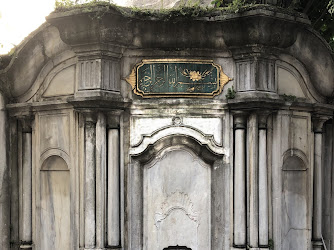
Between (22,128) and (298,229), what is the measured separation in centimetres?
555

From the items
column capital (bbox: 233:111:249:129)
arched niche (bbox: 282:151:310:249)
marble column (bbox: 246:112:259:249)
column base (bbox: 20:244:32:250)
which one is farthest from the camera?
column base (bbox: 20:244:32:250)

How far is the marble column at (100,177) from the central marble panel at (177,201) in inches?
28.5

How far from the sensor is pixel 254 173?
25.1ft

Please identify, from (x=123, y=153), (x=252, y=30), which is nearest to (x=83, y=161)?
(x=123, y=153)

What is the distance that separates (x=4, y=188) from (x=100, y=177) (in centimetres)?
229

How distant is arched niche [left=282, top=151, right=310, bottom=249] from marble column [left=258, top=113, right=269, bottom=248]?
0.65 m

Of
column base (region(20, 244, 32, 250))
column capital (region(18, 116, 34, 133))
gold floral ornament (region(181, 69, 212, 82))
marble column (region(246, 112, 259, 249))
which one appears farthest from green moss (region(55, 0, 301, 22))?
column base (region(20, 244, 32, 250))

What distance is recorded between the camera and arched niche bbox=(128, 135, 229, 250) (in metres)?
7.77

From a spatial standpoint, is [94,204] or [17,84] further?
[17,84]

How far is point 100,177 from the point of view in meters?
7.54

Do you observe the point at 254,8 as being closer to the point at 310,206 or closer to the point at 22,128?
the point at 310,206

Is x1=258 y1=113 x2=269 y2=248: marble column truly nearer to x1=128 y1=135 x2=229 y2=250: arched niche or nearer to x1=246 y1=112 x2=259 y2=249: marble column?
x1=246 y1=112 x2=259 y2=249: marble column

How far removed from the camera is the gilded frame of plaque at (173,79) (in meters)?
7.80

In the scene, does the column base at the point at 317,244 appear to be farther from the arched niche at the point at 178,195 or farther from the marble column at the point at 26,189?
the marble column at the point at 26,189
